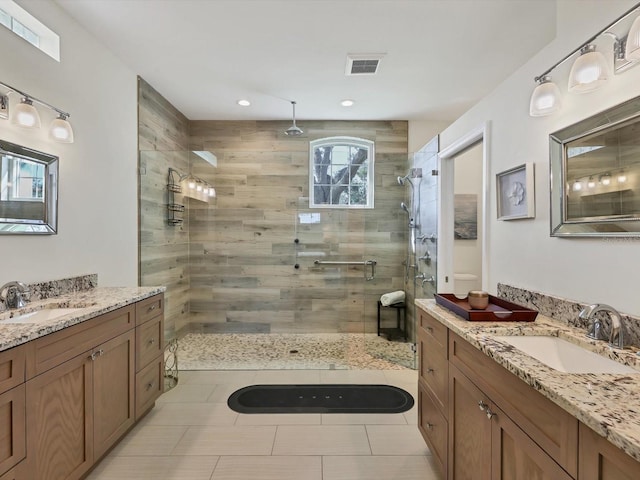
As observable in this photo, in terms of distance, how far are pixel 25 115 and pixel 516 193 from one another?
2902mm

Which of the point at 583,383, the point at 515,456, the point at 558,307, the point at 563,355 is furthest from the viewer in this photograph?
the point at 558,307

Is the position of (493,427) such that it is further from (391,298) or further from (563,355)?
(391,298)

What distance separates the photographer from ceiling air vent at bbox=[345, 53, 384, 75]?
2.54 meters

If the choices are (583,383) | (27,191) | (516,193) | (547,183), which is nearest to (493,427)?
(583,383)

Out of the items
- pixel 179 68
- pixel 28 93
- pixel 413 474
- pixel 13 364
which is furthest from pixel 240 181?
pixel 413 474

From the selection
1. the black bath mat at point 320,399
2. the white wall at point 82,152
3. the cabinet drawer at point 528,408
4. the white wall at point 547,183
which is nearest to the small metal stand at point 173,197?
the white wall at point 82,152

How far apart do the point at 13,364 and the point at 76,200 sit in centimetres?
137

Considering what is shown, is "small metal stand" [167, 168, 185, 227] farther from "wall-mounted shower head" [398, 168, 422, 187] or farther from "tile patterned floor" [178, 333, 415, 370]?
"wall-mounted shower head" [398, 168, 422, 187]

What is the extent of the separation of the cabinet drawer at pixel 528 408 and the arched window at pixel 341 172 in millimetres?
2939

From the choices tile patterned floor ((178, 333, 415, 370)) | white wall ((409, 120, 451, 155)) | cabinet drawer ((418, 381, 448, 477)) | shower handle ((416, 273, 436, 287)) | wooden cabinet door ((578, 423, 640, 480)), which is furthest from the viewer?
white wall ((409, 120, 451, 155))

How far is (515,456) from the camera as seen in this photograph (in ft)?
3.42

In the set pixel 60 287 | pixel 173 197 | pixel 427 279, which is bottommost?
pixel 427 279

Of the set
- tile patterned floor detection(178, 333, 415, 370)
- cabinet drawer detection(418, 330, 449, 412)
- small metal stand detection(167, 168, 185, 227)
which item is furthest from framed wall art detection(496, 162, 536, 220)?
small metal stand detection(167, 168, 185, 227)

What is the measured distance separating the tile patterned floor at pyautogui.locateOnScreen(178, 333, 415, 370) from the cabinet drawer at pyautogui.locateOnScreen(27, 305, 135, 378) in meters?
1.49
